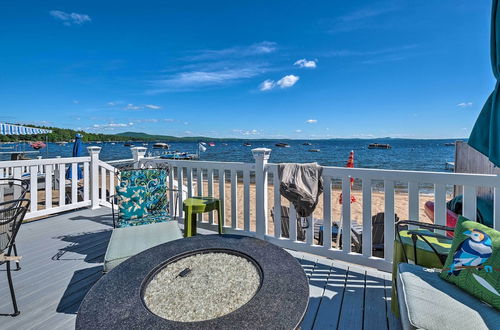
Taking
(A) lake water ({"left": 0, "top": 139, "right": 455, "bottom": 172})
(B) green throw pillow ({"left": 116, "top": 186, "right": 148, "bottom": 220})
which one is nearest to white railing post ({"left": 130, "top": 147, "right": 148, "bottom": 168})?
(B) green throw pillow ({"left": 116, "top": 186, "right": 148, "bottom": 220})

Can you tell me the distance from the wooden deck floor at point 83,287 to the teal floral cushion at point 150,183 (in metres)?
0.79

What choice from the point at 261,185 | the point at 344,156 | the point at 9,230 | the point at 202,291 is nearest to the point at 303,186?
the point at 261,185

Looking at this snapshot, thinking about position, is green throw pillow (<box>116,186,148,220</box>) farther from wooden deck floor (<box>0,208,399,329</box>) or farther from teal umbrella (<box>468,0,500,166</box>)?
teal umbrella (<box>468,0,500,166</box>)

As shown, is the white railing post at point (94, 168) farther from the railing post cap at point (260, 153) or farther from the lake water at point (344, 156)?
the lake water at point (344, 156)

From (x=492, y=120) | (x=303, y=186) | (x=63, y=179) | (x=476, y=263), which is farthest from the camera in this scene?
(x=63, y=179)

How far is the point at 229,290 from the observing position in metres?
1.11

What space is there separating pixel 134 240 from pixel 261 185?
4.96ft

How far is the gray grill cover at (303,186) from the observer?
251cm

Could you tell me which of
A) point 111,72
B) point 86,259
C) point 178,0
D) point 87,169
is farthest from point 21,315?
point 111,72

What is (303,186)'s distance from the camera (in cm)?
254

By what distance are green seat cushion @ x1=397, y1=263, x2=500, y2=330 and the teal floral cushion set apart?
2.85 metres

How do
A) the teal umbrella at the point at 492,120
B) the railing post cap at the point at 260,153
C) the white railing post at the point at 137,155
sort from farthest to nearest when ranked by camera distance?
the white railing post at the point at 137,155 < the railing post cap at the point at 260,153 < the teal umbrella at the point at 492,120

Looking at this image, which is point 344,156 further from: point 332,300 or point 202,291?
point 202,291

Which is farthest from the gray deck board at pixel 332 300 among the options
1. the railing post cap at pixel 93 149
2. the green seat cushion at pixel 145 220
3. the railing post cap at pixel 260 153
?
the railing post cap at pixel 93 149
